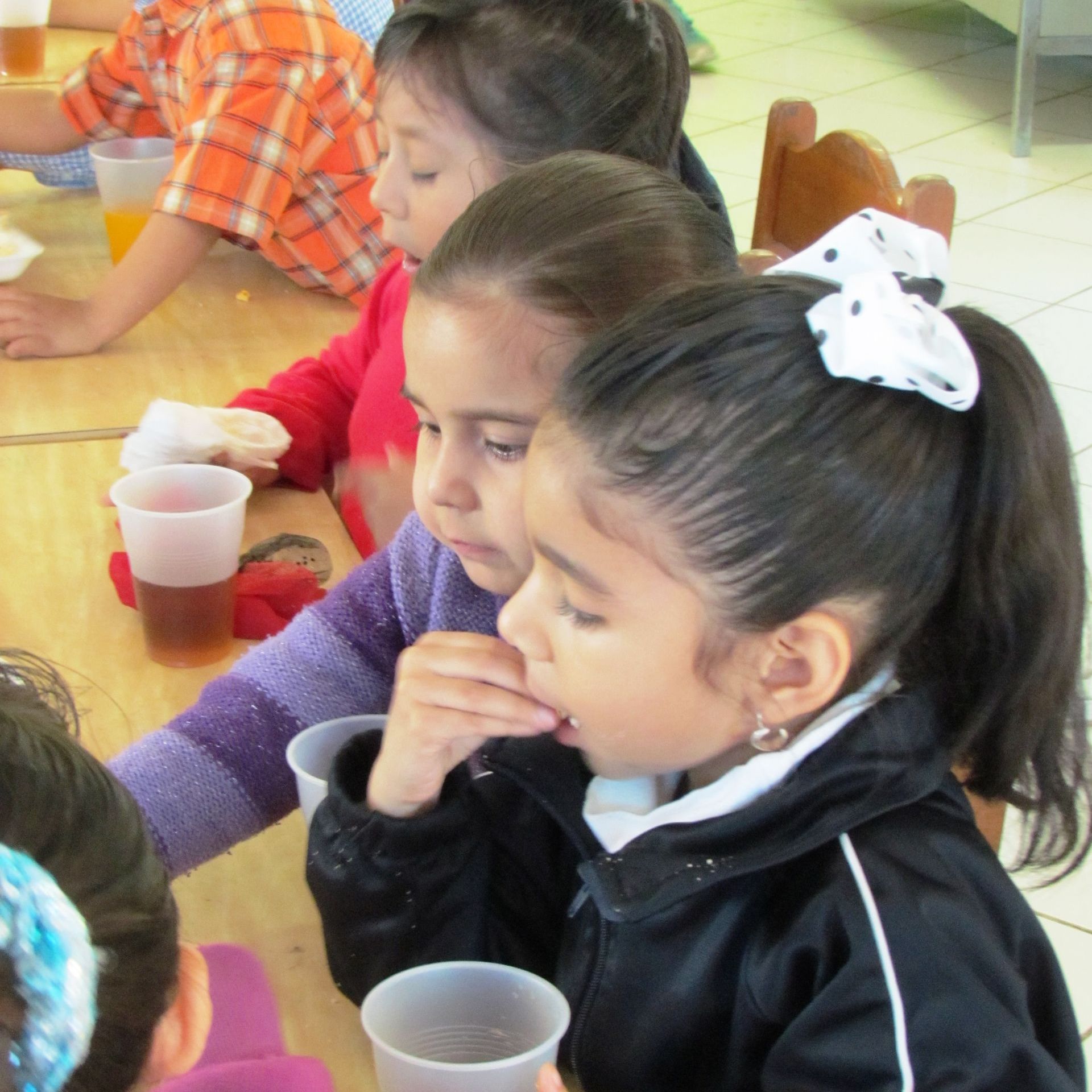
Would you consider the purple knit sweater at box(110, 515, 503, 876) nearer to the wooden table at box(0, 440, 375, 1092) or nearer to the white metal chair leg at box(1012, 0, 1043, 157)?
the wooden table at box(0, 440, 375, 1092)

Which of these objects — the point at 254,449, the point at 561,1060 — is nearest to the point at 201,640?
the point at 254,449

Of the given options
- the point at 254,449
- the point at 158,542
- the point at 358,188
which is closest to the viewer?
the point at 158,542

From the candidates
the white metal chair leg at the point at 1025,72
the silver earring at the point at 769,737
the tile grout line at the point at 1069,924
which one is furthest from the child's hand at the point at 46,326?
the white metal chair leg at the point at 1025,72

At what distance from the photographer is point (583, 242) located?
927mm

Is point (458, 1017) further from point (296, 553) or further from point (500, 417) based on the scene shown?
point (296, 553)

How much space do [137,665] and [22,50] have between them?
1712 millimetres

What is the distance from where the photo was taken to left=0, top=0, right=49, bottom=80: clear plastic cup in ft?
7.79

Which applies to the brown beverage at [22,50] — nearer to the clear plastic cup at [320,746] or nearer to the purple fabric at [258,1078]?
the clear plastic cup at [320,746]

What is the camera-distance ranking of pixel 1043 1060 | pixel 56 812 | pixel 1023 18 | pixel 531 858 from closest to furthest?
pixel 56 812 → pixel 1043 1060 → pixel 531 858 → pixel 1023 18

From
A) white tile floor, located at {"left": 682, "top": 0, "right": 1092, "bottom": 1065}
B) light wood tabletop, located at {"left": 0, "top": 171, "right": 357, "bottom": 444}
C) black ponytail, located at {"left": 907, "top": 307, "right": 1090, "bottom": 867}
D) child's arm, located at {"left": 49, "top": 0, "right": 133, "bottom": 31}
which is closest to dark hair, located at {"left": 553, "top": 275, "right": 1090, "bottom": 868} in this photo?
black ponytail, located at {"left": 907, "top": 307, "right": 1090, "bottom": 867}

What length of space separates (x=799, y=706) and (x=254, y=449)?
28.6 inches

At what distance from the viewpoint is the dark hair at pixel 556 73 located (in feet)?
4.03

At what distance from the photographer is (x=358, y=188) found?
6.23ft

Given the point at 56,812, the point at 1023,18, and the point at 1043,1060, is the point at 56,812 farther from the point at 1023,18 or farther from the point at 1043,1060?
the point at 1023,18
